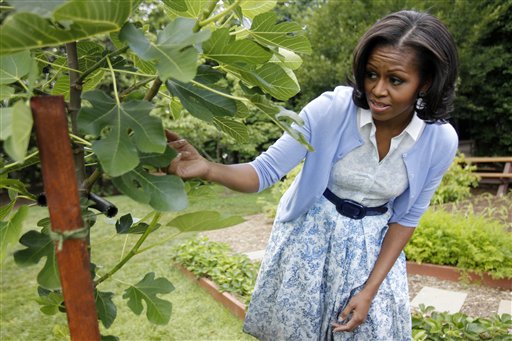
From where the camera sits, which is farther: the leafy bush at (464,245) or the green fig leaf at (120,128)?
the leafy bush at (464,245)

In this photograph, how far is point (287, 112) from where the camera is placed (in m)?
0.89

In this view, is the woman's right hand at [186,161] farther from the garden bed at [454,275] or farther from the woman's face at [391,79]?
the garden bed at [454,275]

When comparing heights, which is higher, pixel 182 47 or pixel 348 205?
pixel 182 47

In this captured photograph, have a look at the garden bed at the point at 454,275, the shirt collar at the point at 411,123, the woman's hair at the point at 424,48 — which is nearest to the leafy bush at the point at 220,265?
the garden bed at the point at 454,275

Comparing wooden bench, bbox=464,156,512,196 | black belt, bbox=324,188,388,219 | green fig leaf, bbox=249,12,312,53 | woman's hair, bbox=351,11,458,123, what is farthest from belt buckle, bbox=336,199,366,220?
wooden bench, bbox=464,156,512,196

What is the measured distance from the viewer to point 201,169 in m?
1.10

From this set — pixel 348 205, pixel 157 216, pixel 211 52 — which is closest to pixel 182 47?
pixel 211 52

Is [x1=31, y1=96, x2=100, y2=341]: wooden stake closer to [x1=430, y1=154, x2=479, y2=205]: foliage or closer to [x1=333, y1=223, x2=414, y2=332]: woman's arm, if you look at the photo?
[x1=333, y1=223, x2=414, y2=332]: woman's arm

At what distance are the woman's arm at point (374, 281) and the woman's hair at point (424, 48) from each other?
1.60 feet

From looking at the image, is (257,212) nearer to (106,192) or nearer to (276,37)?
(106,192)

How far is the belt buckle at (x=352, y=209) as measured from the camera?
1.76m

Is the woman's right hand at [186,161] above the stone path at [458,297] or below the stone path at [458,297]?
above

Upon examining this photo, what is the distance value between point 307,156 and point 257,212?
22.0ft

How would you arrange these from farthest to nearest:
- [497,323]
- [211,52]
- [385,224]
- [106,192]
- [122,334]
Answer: [106,192] < [122,334] < [497,323] < [385,224] < [211,52]
